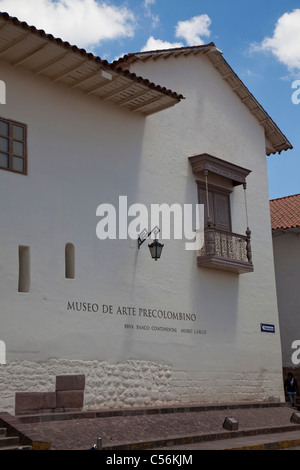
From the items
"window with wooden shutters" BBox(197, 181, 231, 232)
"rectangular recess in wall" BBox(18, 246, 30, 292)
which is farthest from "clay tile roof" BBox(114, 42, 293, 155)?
"rectangular recess in wall" BBox(18, 246, 30, 292)

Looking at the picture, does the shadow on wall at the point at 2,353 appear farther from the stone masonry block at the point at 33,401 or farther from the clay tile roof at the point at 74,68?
the clay tile roof at the point at 74,68

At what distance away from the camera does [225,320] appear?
1533 cm

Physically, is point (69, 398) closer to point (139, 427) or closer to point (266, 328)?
point (139, 427)

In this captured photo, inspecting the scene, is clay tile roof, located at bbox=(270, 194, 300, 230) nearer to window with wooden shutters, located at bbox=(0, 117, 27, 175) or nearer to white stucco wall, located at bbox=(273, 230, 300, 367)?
white stucco wall, located at bbox=(273, 230, 300, 367)

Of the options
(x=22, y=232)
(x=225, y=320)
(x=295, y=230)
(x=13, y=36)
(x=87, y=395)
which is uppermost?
(x=13, y=36)

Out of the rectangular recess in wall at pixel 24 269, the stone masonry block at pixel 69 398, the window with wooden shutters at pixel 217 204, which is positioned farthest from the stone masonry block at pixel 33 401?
the window with wooden shutters at pixel 217 204

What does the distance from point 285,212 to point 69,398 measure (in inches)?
524

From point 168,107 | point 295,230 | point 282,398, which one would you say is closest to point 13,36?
point 168,107

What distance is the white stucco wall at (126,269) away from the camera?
11.1 m

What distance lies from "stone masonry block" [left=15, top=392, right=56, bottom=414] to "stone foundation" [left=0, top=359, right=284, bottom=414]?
0.08ft

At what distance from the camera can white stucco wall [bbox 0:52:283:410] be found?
11.1 m
